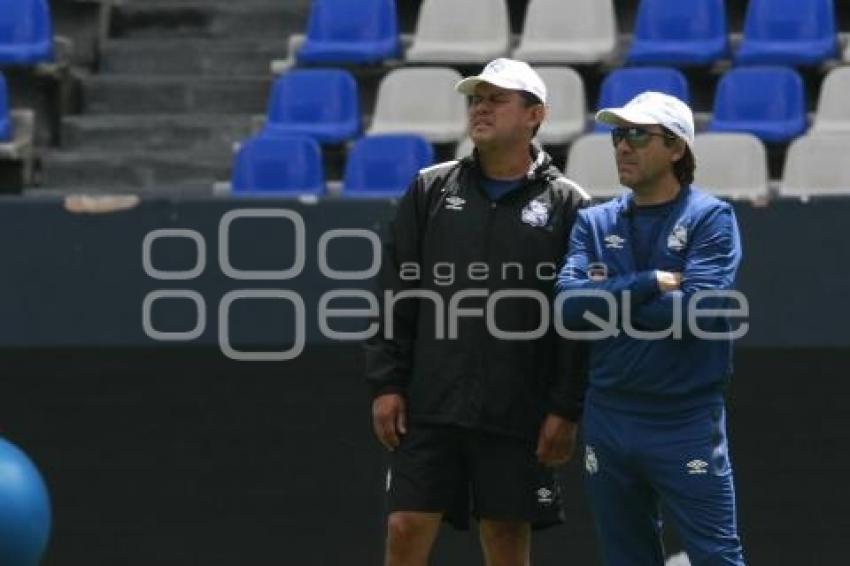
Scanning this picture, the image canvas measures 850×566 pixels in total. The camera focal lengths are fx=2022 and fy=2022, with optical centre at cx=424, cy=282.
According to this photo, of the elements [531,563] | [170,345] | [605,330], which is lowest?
[531,563]

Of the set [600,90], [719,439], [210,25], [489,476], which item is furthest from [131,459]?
[210,25]

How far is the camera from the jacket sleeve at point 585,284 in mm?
5191

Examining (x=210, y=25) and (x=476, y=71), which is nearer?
(x=476, y=71)

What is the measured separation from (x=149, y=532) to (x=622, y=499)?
2.27 meters

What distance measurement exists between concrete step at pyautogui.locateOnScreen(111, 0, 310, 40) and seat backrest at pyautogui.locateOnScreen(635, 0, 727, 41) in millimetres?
2103

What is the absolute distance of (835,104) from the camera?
9453mm

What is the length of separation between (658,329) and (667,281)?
0.13m

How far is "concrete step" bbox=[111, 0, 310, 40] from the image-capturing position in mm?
11352

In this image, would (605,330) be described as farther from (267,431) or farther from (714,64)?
(714,64)

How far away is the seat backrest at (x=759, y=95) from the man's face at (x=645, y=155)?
4411 millimetres

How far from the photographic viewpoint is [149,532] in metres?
7.07

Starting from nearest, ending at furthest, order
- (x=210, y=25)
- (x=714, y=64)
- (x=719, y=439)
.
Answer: (x=719, y=439), (x=714, y=64), (x=210, y=25)

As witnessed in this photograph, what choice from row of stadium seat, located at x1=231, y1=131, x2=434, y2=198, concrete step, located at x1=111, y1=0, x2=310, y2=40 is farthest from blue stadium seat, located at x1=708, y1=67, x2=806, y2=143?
concrete step, located at x1=111, y1=0, x2=310, y2=40

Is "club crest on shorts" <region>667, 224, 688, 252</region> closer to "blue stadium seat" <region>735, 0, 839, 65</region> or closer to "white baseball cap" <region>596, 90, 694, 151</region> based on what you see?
"white baseball cap" <region>596, 90, 694, 151</region>
